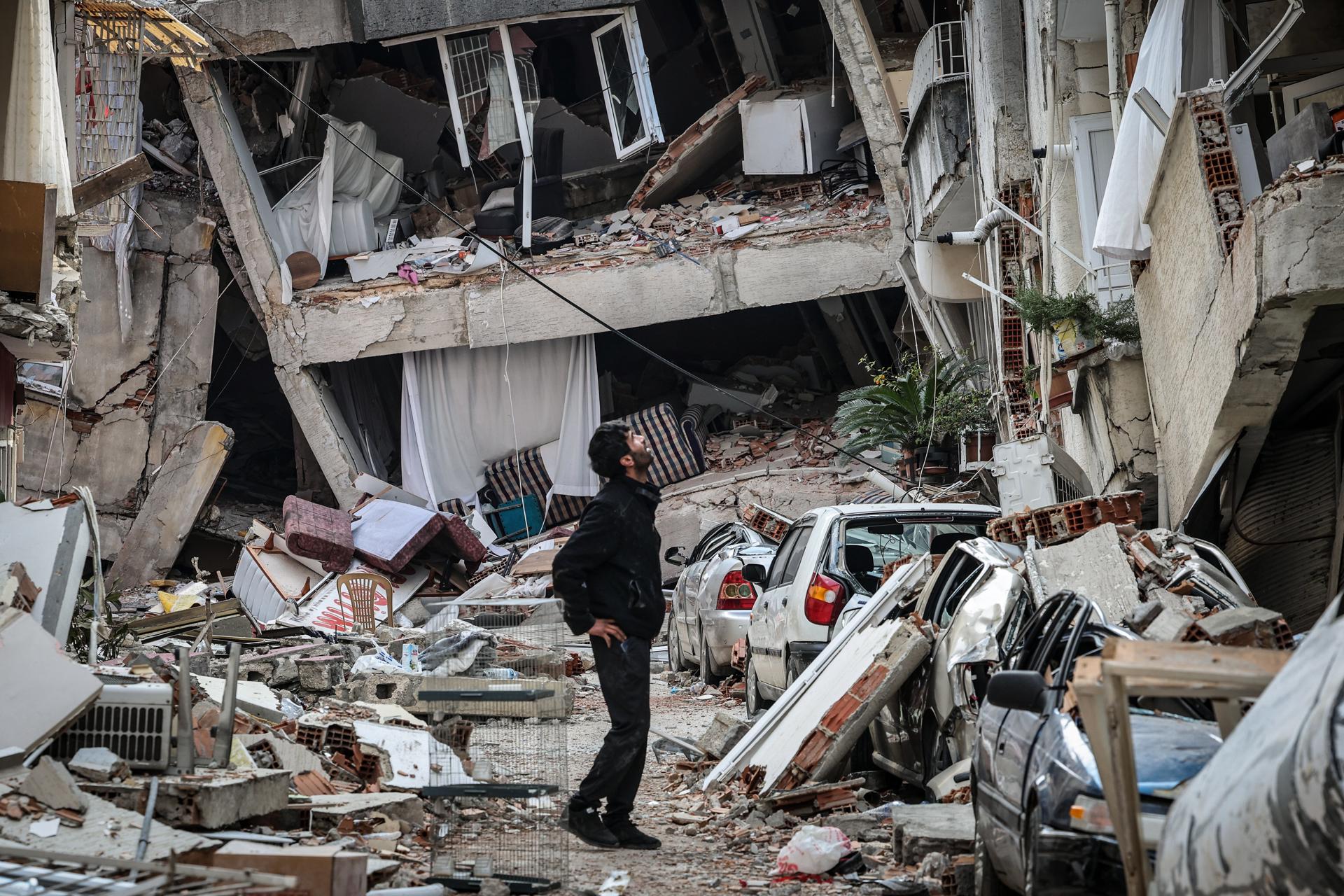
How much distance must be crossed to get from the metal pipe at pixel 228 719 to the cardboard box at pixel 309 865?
123cm

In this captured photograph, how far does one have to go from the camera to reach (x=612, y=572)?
6062mm

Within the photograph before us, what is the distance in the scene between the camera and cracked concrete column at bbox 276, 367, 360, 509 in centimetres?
2184

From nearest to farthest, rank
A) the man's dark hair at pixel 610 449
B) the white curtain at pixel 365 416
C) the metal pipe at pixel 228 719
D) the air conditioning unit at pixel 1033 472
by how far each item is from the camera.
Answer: the metal pipe at pixel 228 719 → the man's dark hair at pixel 610 449 → the air conditioning unit at pixel 1033 472 → the white curtain at pixel 365 416

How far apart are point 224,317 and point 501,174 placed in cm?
669

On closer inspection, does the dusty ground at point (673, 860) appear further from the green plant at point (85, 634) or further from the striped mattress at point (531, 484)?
the striped mattress at point (531, 484)

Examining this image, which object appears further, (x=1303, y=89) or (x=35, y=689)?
(x=1303, y=89)

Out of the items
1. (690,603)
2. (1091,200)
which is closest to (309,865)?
(690,603)

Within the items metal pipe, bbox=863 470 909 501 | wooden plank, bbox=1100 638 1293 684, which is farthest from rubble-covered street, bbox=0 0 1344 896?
metal pipe, bbox=863 470 909 501

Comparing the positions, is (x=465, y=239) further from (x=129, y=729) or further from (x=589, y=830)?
(x=589, y=830)

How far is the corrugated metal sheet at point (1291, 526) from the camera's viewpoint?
804 centimetres

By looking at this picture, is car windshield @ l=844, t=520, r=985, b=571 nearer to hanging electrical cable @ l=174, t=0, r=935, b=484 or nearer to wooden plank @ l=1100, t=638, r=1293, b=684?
wooden plank @ l=1100, t=638, r=1293, b=684

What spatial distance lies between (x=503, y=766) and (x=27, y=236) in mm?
4833

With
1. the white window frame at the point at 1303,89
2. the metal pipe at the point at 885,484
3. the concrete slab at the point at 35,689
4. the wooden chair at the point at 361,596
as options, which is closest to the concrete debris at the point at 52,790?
the concrete slab at the point at 35,689

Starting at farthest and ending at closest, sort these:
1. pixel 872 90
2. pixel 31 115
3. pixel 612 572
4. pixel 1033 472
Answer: pixel 872 90, pixel 1033 472, pixel 31 115, pixel 612 572
